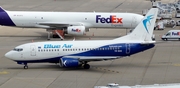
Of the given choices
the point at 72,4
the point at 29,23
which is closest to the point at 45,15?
the point at 29,23

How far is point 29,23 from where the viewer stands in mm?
70938

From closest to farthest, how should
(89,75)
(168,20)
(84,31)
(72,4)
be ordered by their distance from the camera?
(89,75), (84,31), (168,20), (72,4)

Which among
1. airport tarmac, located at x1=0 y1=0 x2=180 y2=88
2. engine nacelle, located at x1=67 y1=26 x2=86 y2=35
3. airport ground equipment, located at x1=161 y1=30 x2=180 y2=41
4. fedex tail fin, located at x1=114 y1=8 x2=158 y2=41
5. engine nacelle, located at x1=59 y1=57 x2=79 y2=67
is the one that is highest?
fedex tail fin, located at x1=114 y1=8 x2=158 y2=41

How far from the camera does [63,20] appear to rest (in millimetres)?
71500

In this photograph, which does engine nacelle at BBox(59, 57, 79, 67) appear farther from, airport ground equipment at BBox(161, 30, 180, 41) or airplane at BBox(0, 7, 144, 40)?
airport ground equipment at BBox(161, 30, 180, 41)

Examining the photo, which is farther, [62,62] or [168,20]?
[168,20]

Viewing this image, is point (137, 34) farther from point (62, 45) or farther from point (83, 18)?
point (83, 18)

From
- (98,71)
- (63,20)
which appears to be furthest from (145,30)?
(63,20)

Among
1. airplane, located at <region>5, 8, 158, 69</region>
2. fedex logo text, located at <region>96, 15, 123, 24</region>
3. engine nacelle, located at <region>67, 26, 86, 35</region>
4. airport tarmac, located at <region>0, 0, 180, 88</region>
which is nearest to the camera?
airport tarmac, located at <region>0, 0, 180, 88</region>

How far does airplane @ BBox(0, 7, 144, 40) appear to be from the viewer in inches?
2790

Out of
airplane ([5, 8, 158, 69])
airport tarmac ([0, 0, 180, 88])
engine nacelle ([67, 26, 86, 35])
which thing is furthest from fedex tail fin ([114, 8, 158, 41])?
engine nacelle ([67, 26, 86, 35])

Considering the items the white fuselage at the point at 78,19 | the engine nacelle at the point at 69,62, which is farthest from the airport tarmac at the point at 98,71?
the white fuselage at the point at 78,19

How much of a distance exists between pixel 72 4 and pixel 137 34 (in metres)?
55.7

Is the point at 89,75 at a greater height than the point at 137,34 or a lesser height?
lesser
